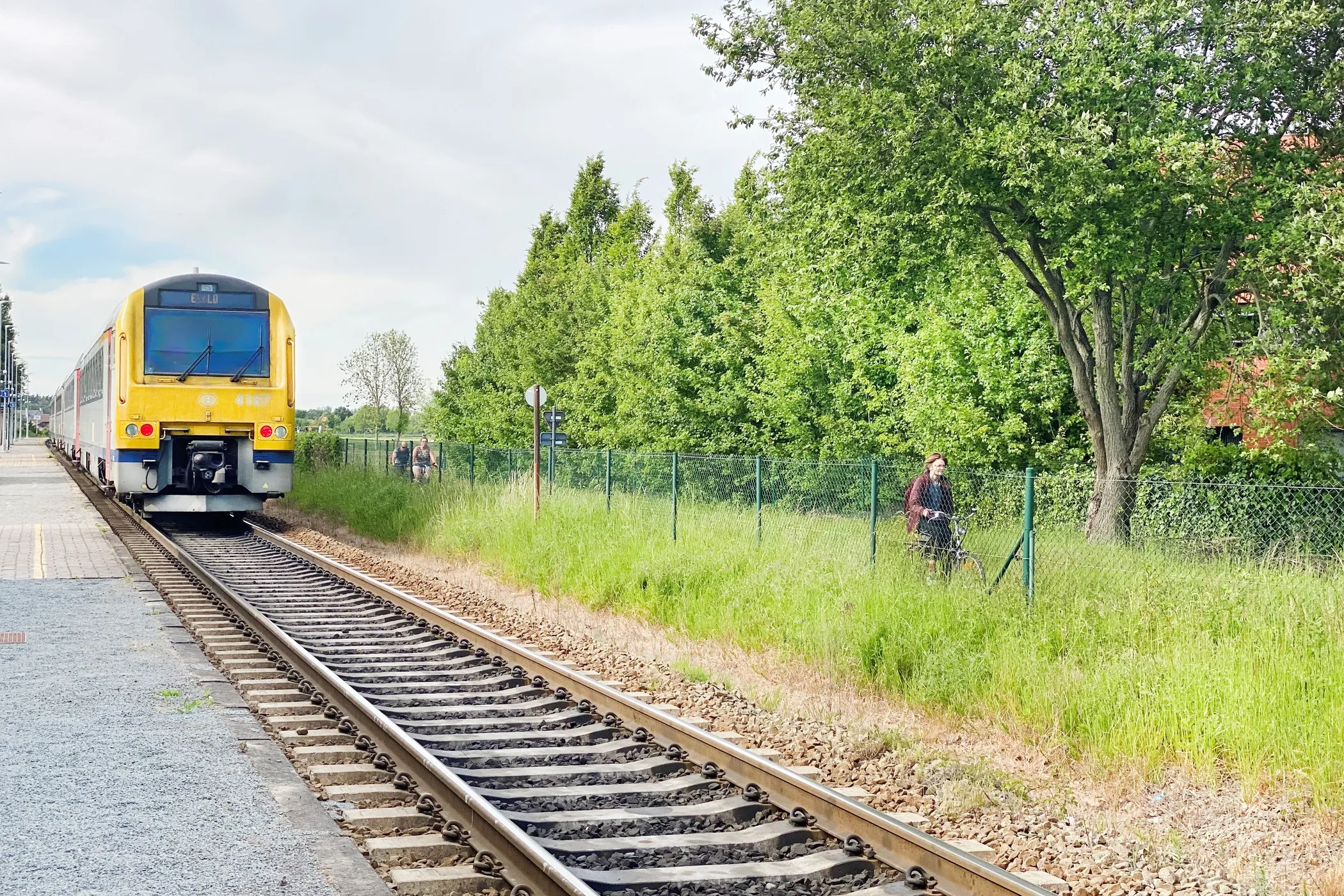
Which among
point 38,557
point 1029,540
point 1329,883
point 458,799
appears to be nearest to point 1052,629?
point 1029,540

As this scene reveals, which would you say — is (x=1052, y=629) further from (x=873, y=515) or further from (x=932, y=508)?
(x=873, y=515)

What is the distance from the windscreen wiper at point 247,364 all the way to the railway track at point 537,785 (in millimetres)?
9151

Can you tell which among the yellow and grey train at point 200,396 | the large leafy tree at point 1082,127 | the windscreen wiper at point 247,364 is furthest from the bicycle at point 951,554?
the windscreen wiper at point 247,364

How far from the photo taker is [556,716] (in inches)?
315

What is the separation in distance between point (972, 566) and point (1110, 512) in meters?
1.74

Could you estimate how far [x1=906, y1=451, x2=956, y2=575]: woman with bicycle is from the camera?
1222 centimetres

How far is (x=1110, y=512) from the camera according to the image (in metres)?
12.2

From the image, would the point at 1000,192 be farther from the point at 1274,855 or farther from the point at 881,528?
the point at 1274,855

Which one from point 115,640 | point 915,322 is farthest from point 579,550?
point 915,322

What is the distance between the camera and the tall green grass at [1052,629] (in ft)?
22.9

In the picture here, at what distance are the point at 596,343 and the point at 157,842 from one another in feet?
86.4

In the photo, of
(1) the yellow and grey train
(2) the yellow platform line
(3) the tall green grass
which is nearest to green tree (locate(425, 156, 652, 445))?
(1) the yellow and grey train

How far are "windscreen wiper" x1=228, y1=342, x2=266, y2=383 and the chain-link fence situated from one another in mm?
5599

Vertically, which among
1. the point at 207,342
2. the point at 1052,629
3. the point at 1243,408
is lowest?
the point at 1052,629
